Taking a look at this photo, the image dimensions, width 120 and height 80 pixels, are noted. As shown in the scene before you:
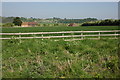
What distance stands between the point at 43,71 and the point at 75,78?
1.02m

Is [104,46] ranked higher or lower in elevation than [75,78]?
higher

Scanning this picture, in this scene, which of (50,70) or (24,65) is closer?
(50,70)

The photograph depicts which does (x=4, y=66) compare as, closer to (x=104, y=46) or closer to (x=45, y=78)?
(x=45, y=78)

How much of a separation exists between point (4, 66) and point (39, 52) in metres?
2.17

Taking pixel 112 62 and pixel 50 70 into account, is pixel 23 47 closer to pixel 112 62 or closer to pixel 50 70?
pixel 50 70

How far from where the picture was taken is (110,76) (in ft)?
13.9

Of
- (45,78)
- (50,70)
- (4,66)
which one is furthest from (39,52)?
(45,78)

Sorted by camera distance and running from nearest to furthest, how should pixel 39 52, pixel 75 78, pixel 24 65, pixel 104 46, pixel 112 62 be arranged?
1. pixel 75 78
2. pixel 112 62
3. pixel 24 65
4. pixel 39 52
5. pixel 104 46

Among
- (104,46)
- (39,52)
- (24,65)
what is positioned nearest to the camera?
(24,65)

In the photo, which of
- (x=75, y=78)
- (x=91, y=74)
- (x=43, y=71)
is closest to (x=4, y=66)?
(x=43, y=71)

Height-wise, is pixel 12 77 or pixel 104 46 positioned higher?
pixel 104 46

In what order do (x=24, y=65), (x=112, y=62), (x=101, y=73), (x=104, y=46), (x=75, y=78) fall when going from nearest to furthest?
(x=75, y=78), (x=101, y=73), (x=112, y=62), (x=24, y=65), (x=104, y=46)

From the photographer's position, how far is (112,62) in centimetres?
504

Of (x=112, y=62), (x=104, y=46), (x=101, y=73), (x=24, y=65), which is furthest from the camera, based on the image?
(x=104, y=46)
